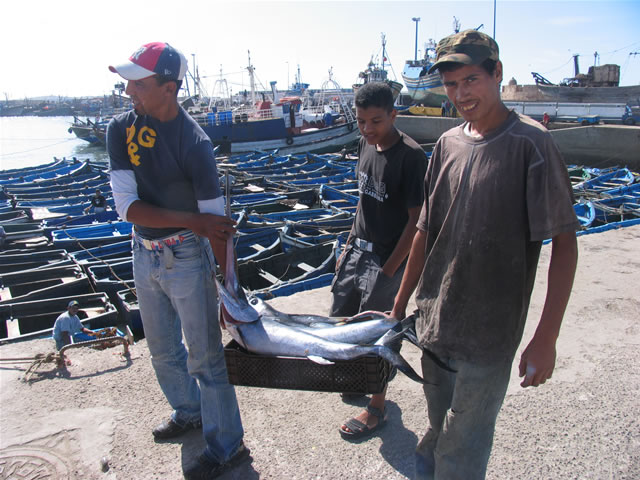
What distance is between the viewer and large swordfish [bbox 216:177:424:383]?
2241 mm

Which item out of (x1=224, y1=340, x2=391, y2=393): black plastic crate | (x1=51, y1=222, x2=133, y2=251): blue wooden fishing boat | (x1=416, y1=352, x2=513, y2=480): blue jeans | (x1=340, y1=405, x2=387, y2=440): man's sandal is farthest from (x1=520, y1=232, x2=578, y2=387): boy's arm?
(x1=51, y1=222, x2=133, y2=251): blue wooden fishing boat

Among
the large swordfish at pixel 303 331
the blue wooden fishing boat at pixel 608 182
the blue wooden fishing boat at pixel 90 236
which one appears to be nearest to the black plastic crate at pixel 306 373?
the large swordfish at pixel 303 331

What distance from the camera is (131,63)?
7.99ft

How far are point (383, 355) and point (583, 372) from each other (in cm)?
227

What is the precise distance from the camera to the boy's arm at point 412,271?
7.68 feet

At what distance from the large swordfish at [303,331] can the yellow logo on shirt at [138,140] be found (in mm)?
720

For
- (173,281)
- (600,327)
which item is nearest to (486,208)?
(173,281)

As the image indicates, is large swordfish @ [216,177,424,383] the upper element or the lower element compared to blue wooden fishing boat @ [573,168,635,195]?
upper

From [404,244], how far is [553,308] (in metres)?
1.16

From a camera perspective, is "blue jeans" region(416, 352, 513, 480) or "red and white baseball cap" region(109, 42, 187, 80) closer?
"blue jeans" region(416, 352, 513, 480)

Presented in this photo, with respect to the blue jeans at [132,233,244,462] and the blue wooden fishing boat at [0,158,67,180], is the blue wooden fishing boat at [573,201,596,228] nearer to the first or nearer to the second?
the blue jeans at [132,233,244,462]

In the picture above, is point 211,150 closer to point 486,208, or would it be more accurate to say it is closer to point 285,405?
point 486,208

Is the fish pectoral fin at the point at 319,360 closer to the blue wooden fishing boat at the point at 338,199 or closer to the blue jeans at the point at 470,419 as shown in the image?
the blue jeans at the point at 470,419

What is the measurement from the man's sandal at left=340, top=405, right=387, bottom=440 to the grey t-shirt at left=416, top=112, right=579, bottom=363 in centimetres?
108
